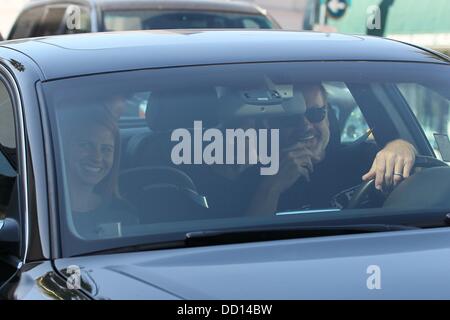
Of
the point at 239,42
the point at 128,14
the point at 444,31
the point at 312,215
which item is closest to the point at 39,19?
the point at 128,14

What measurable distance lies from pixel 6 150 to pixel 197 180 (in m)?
0.67

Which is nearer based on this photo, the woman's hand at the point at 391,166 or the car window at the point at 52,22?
the woman's hand at the point at 391,166

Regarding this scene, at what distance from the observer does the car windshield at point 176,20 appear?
8.43 metres

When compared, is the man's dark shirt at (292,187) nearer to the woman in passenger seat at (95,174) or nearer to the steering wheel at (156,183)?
the steering wheel at (156,183)

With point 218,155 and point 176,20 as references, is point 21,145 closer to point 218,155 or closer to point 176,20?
point 218,155

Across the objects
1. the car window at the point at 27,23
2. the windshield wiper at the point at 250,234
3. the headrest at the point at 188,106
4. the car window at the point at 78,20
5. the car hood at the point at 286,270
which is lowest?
the car window at the point at 27,23

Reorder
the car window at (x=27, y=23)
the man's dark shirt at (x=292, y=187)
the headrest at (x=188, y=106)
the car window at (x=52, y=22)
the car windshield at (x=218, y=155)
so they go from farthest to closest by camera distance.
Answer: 1. the car window at (x=27, y=23)
2. the car window at (x=52, y=22)
3. the headrest at (x=188, y=106)
4. the man's dark shirt at (x=292, y=187)
5. the car windshield at (x=218, y=155)

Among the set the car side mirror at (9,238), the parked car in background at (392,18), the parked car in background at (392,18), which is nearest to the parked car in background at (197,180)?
the car side mirror at (9,238)

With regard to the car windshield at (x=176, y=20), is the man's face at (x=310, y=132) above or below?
above

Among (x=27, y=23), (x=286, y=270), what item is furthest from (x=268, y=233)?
(x=27, y=23)

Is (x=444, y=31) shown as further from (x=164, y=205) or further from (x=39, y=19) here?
(x=164, y=205)

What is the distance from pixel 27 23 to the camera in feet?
33.8

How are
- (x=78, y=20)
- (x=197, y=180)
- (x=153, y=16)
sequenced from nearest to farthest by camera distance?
(x=197, y=180) → (x=153, y=16) → (x=78, y=20)

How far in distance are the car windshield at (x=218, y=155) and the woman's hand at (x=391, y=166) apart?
0.06 feet
